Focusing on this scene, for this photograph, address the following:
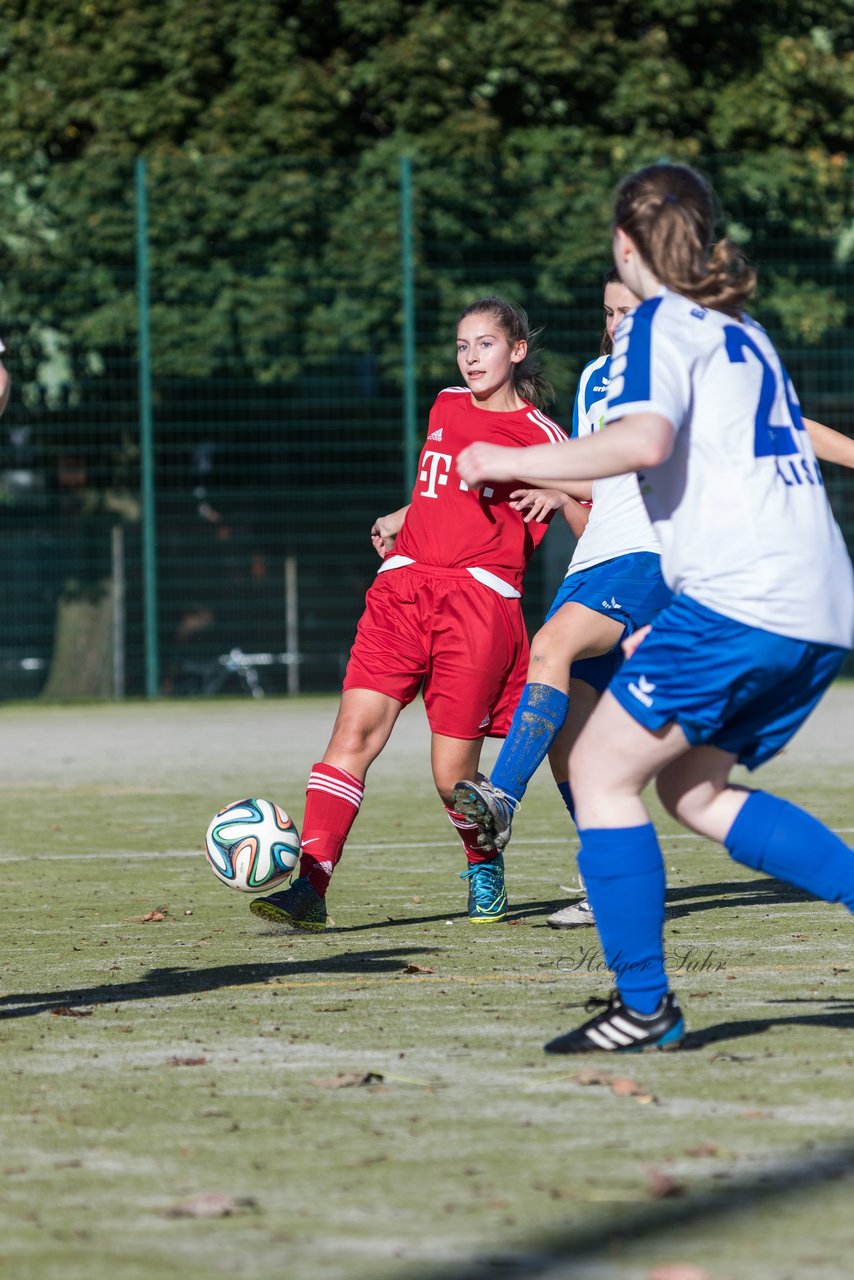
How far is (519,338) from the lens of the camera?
7230mm

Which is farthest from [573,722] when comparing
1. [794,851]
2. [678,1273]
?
[678,1273]

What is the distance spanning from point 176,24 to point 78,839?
17009mm

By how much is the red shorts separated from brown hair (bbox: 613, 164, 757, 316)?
2633mm

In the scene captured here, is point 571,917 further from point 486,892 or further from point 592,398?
point 592,398

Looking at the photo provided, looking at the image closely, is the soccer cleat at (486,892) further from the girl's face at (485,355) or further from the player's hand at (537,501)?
the girl's face at (485,355)

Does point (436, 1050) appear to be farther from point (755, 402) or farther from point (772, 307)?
point (772, 307)

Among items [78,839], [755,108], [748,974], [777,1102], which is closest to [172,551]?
[755,108]

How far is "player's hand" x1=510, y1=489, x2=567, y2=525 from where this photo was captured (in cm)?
650

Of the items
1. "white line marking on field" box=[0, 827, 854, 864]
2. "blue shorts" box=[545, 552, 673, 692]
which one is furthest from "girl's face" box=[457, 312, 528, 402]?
"white line marking on field" box=[0, 827, 854, 864]

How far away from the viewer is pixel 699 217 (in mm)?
4535

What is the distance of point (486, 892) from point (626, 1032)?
7.60 ft

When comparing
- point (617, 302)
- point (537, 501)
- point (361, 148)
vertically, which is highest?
point (361, 148)

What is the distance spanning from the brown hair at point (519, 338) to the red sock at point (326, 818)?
56.5 inches

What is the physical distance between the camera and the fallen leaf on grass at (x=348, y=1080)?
13.9 ft
